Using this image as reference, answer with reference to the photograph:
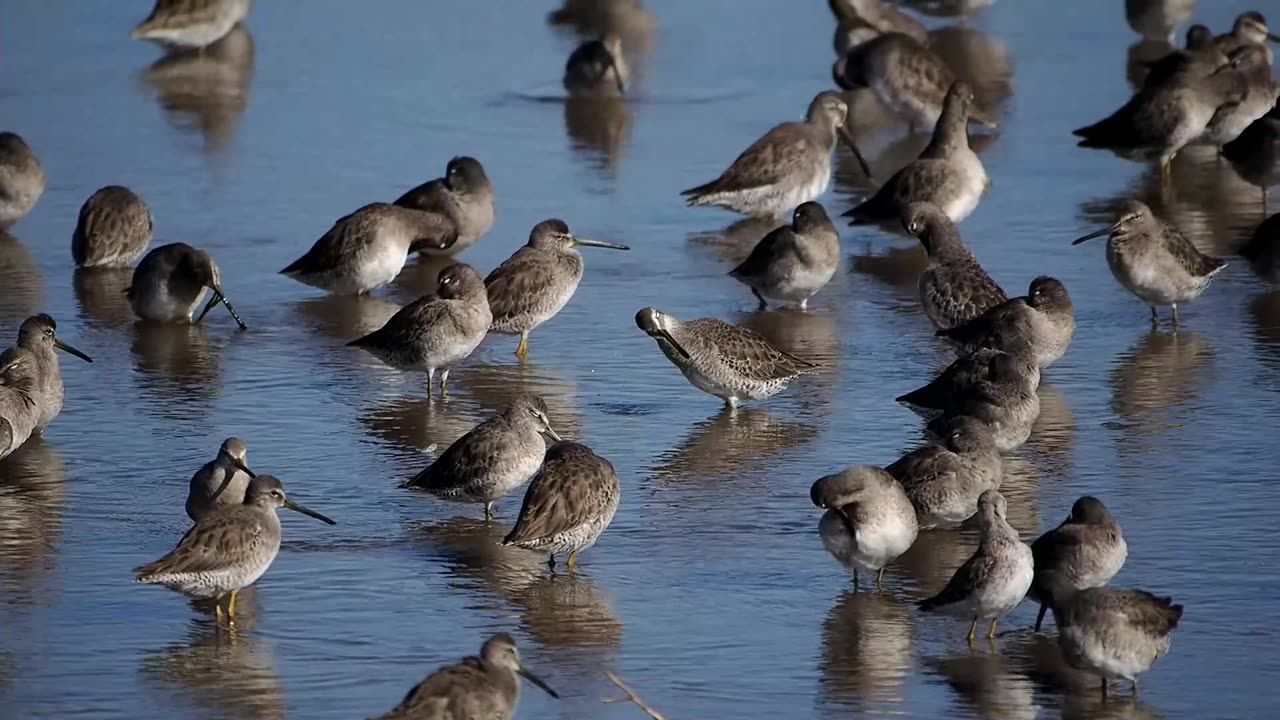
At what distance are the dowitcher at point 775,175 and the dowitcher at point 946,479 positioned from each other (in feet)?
23.5

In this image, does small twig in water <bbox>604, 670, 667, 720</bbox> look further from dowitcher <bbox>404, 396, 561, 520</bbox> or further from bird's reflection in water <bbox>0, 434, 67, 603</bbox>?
bird's reflection in water <bbox>0, 434, 67, 603</bbox>

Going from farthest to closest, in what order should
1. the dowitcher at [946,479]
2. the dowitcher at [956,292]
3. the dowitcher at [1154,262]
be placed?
the dowitcher at [1154,262], the dowitcher at [956,292], the dowitcher at [946,479]

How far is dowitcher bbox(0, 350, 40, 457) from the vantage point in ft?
37.5

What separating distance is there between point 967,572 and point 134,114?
557 inches

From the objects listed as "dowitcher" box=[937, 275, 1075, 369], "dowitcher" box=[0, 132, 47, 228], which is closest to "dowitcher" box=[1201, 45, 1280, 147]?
"dowitcher" box=[937, 275, 1075, 369]

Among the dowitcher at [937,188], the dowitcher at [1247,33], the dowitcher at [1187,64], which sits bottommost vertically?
the dowitcher at [937,188]

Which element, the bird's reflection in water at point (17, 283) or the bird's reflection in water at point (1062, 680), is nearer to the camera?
the bird's reflection in water at point (1062, 680)

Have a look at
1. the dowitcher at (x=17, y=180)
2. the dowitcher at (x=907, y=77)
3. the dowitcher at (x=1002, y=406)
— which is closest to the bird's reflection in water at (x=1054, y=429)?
the dowitcher at (x=1002, y=406)

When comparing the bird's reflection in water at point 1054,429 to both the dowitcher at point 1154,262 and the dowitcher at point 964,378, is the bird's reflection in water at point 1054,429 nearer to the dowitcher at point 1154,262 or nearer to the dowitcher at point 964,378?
the dowitcher at point 964,378

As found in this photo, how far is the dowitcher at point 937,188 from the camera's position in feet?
55.0

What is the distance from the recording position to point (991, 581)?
886 cm

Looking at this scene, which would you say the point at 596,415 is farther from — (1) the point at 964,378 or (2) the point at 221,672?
(2) the point at 221,672

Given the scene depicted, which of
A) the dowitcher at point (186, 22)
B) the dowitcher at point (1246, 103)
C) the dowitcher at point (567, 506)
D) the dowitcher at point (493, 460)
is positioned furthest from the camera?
the dowitcher at point (186, 22)

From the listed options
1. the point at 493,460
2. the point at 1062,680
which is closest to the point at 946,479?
the point at 1062,680
